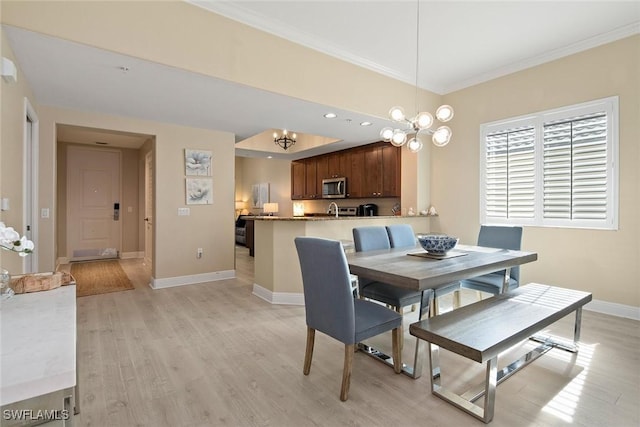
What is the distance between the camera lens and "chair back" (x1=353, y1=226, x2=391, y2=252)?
3072mm

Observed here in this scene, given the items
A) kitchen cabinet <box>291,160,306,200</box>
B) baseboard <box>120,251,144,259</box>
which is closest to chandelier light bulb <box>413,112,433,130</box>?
kitchen cabinet <box>291,160,306,200</box>

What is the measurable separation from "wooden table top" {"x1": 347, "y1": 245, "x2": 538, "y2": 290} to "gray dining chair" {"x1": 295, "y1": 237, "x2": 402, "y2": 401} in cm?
27

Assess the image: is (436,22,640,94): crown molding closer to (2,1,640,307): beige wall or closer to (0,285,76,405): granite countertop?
(2,1,640,307): beige wall

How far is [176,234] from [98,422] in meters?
3.30

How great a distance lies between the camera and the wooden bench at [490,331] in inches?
67.7

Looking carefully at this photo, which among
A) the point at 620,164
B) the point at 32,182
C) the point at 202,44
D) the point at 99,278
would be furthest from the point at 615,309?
the point at 99,278

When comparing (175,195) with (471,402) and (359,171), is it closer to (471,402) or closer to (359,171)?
(359,171)

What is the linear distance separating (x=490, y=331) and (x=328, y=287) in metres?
0.97

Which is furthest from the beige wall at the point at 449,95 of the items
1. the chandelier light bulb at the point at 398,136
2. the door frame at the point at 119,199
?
the door frame at the point at 119,199

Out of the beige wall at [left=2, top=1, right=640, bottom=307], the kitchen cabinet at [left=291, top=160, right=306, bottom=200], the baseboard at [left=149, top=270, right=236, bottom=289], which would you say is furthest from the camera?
the kitchen cabinet at [left=291, top=160, right=306, bottom=200]

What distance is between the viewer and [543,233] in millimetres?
3949

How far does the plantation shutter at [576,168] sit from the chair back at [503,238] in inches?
37.5

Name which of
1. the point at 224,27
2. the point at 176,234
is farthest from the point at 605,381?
the point at 176,234

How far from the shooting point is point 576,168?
3.64m
